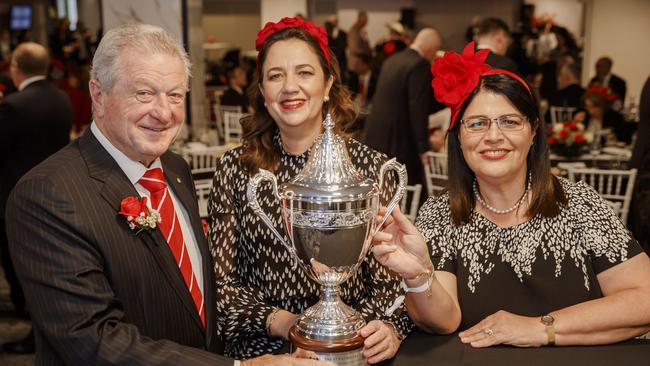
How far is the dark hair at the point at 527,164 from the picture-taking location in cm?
226

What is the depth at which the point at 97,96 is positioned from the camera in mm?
1812

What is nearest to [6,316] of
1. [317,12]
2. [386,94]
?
[386,94]

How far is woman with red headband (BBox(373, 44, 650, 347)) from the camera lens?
6.84 ft

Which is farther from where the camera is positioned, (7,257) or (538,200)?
(7,257)

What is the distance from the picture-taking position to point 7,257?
17.2 feet

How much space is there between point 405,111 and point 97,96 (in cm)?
514

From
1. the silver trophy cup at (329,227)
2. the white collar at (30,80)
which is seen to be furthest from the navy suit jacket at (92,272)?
the white collar at (30,80)

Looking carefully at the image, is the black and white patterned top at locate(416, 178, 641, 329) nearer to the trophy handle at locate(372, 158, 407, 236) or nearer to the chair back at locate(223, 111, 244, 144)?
the trophy handle at locate(372, 158, 407, 236)

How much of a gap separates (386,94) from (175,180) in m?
4.91

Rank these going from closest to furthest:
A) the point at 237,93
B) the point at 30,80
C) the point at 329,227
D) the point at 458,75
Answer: the point at 329,227
the point at 458,75
the point at 30,80
the point at 237,93

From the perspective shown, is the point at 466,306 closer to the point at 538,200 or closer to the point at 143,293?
the point at 538,200

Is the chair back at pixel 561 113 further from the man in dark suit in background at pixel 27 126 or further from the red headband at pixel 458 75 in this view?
the red headband at pixel 458 75

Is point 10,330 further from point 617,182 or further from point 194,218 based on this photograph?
point 617,182

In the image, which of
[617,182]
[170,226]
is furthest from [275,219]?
[617,182]
